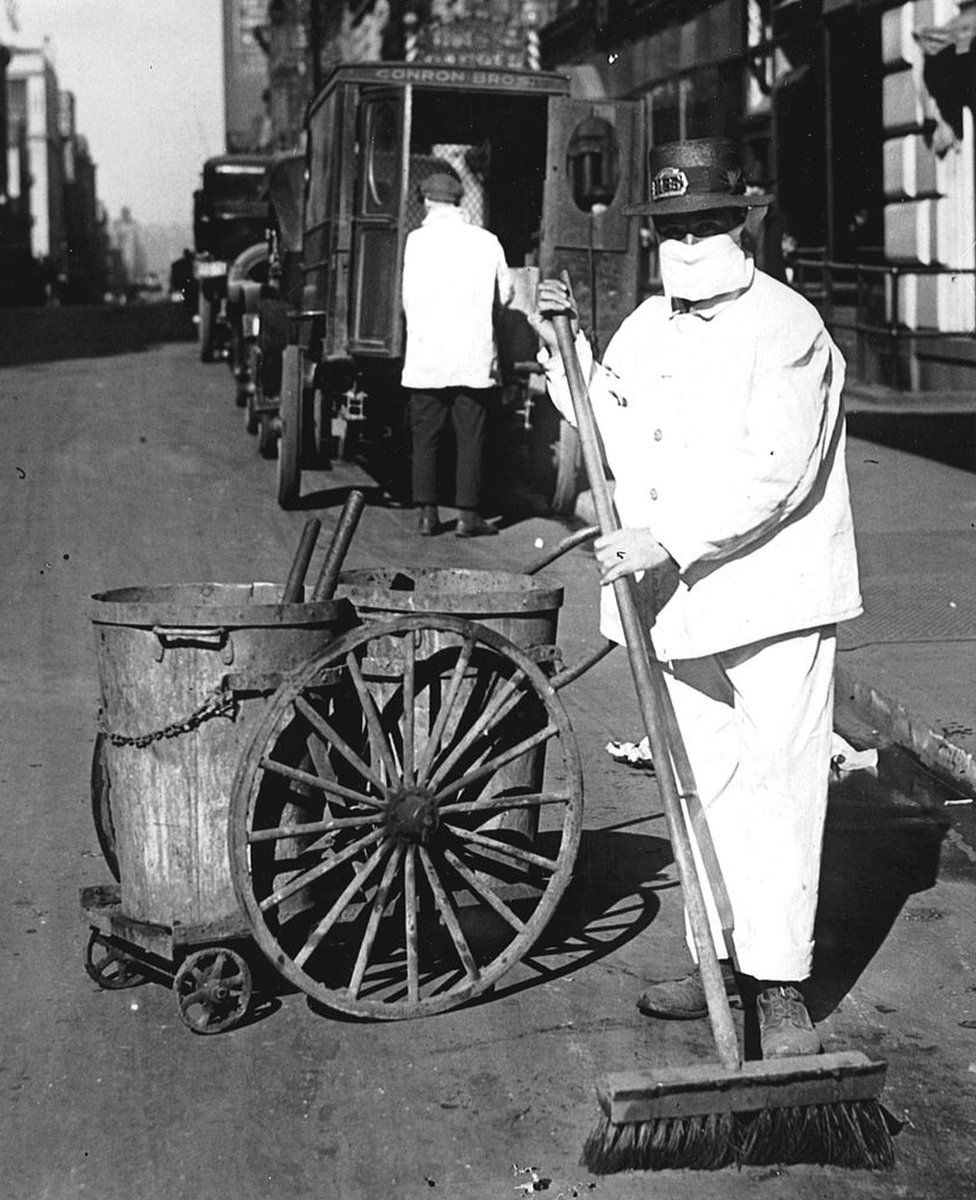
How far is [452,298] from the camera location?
35.8ft

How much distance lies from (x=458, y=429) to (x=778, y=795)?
7.31 meters

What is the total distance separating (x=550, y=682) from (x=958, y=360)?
1349 centimetres

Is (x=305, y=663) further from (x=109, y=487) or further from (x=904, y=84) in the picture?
(x=904, y=84)

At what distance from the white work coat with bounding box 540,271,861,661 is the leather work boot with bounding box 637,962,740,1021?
854 mm

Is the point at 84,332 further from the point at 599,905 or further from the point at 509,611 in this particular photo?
the point at 509,611

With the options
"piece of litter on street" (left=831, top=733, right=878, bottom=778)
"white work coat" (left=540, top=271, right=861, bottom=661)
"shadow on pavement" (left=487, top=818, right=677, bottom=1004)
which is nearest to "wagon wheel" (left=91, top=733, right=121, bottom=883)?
"shadow on pavement" (left=487, top=818, right=677, bottom=1004)

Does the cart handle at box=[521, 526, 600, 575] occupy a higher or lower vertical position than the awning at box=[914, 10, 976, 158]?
lower

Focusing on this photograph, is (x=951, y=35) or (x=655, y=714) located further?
(x=951, y=35)

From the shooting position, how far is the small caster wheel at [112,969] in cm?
461

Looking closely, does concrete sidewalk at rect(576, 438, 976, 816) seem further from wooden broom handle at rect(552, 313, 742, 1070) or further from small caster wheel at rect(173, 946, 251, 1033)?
small caster wheel at rect(173, 946, 251, 1033)

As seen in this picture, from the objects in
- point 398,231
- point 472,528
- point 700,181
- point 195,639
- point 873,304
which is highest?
point 873,304

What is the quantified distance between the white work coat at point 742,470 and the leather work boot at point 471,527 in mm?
7135

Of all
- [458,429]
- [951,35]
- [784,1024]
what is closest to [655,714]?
[784,1024]

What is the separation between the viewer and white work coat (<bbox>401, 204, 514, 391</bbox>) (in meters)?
10.9
